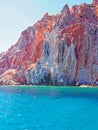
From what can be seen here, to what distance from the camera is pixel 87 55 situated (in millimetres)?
164625

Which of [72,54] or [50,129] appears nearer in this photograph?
[50,129]

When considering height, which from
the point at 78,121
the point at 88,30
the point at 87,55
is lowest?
the point at 78,121

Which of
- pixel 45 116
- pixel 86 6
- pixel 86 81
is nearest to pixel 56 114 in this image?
pixel 45 116

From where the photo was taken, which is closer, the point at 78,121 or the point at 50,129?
the point at 50,129

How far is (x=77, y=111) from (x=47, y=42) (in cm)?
13040

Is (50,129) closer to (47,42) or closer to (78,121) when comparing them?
(78,121)

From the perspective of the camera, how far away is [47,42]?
183 metres

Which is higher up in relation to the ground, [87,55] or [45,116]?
[87,55]

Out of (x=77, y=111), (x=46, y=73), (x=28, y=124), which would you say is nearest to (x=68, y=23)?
(x=46, y=73)

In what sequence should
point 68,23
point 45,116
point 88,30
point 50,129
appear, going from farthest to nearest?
1. point 68,23
2. point 88,30
3. point 45,116
4. point 50,129

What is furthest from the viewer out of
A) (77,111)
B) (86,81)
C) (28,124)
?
(86,81)

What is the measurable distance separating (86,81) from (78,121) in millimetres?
113534

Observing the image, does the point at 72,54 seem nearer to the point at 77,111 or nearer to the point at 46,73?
the point at 46,73

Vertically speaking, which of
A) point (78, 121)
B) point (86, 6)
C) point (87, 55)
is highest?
point (86, 6)
